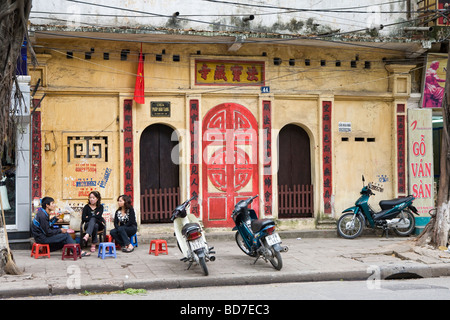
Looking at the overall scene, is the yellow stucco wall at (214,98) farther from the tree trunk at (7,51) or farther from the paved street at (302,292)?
the paved street at (302,292)

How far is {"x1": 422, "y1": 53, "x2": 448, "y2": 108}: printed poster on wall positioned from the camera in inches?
569

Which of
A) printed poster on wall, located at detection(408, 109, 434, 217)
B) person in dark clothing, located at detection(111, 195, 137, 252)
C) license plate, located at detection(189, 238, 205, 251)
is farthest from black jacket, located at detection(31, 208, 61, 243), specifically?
printed poster on wall, located at detection(408, 109, 434, 217)

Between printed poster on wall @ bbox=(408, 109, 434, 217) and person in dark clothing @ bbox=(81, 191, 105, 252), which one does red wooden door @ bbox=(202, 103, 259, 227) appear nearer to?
person in dark clothing @ bbox=(81, 191, 105, 252)

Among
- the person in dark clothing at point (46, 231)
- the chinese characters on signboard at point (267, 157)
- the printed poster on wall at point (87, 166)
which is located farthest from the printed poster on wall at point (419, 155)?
the person in dark clothing at point (46, 231)

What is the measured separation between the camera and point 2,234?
8.94 meters

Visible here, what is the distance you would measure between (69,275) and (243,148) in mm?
5949

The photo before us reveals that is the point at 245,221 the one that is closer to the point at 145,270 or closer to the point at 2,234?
the point at 145,270

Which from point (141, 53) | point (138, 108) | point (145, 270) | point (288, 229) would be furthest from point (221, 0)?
point (145, 270)

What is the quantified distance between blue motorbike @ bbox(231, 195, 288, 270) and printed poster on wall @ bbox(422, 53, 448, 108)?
261 inches

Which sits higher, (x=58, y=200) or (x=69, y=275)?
(x=58, y=200)

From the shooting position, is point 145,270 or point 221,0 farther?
point 221,0

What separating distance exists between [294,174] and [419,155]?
10.2ft

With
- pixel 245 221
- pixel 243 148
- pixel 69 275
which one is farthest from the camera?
pixel 243 148

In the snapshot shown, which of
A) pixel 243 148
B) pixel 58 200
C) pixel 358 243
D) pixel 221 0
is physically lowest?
pixel 358 243
